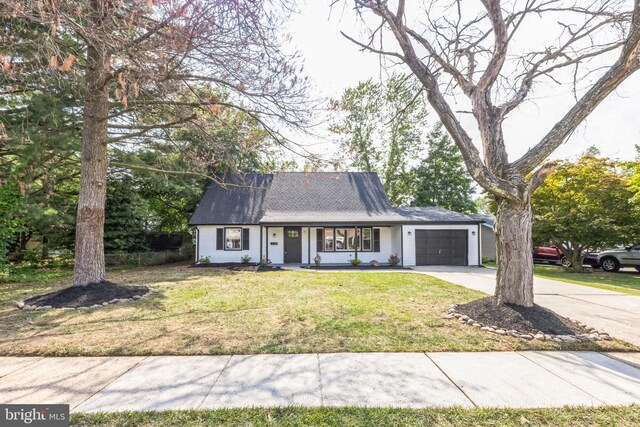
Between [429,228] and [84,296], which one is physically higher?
[429,228]

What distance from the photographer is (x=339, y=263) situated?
15594 millimetres

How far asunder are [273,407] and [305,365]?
2.91ft

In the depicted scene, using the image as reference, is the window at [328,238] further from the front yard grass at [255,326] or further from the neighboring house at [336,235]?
the front yard grass at [255,326]

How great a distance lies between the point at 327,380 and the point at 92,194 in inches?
293

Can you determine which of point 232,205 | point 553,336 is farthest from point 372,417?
point 232,205

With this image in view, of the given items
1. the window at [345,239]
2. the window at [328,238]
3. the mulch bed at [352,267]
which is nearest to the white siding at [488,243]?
the mulch bed at [352,267]

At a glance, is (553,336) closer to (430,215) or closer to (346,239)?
(346,239)

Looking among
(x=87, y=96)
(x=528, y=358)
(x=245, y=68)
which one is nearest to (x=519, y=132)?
(x=528, y=358)

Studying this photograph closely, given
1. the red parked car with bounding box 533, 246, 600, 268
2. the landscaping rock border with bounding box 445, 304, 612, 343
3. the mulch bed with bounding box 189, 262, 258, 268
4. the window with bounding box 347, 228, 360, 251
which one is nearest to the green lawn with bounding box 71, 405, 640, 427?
the landscaping rock border with bounding box 445, 304, 612, 343

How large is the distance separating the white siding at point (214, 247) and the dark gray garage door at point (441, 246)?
869 cm

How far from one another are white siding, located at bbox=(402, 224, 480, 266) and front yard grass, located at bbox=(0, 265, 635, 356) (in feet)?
24.4

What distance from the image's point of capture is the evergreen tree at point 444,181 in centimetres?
2591

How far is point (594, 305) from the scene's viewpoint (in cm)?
671

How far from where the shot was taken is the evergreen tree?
2591 centimetres
